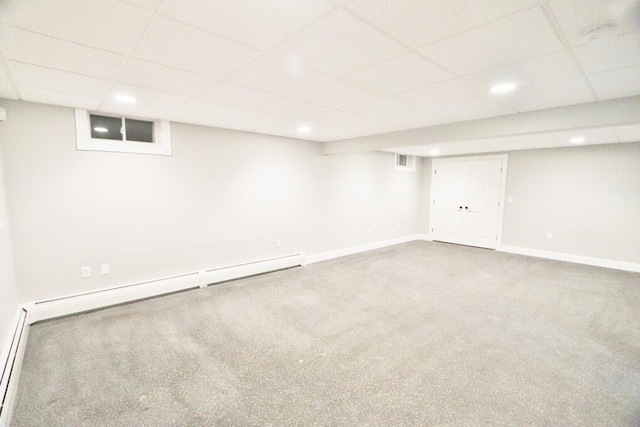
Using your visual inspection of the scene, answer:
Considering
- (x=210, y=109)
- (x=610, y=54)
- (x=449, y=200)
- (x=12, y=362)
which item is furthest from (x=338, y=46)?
(x=449, y=200)

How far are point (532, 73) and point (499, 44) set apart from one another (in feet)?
2.15

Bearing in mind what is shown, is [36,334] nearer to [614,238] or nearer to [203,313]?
[203,313]

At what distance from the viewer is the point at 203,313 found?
10.7 feet

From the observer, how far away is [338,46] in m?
1.67

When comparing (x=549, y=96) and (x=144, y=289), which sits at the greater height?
(x=549, y=96)

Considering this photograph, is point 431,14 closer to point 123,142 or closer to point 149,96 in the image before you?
point 149,96

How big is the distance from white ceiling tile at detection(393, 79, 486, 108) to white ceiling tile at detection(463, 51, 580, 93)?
10 centimetres

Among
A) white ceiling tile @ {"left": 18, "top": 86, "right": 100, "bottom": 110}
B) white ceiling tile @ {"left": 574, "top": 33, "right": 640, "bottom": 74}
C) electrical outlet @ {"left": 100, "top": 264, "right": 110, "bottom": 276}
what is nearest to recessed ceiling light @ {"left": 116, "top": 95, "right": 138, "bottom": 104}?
white ceiling tile @ {"left": 18, "top": 86, "right": 100, "bottom": 110}

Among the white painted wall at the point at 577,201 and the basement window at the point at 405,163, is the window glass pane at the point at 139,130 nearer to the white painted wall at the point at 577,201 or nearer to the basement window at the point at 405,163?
the basement window at the point at 405,163

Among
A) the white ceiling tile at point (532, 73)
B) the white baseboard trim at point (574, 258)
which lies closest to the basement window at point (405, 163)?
the white baseboard trim at point (574, 258)

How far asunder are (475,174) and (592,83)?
4.84 meters

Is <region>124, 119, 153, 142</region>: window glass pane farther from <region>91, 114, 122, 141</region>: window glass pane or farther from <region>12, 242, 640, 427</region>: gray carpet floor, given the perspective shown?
<region>12, 242, 640, 427</region>: gray carpet floor

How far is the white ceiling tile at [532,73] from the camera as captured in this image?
1821mm

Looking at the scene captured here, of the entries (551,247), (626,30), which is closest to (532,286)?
(551,247)
